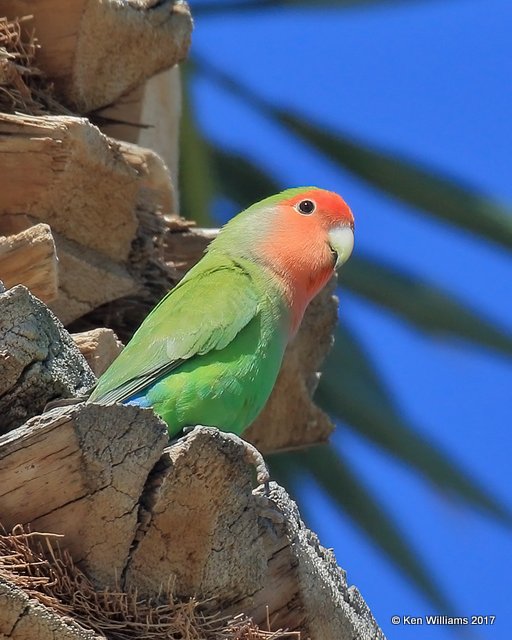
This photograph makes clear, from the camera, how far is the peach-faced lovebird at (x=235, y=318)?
5066mm

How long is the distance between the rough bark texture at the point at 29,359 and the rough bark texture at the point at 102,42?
198cm

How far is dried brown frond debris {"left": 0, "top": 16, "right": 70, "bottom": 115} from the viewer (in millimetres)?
5609

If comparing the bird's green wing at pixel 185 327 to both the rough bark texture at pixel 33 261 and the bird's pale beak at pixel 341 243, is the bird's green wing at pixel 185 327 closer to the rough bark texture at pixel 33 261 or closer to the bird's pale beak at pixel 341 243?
the rough bark texture at pixel 33 261

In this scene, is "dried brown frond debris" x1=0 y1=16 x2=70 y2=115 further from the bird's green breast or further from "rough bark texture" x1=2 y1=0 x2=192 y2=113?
the bird's green breast

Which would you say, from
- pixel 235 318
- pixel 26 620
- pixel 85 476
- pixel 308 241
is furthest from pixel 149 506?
pixel 308 241

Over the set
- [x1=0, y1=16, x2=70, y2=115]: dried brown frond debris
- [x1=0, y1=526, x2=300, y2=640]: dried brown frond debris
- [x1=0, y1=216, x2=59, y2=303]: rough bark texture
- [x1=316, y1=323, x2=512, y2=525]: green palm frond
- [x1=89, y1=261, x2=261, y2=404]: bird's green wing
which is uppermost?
[x1=0, y1=16, x2=70, y2=115]: dried brown frond debris

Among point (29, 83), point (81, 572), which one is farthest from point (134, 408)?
point (29, 83)

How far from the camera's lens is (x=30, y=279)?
16.6 feet

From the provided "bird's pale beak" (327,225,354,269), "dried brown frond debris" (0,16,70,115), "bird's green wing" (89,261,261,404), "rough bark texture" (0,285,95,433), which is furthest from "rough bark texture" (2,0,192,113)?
"rough bark texture" (0,285,95,433)

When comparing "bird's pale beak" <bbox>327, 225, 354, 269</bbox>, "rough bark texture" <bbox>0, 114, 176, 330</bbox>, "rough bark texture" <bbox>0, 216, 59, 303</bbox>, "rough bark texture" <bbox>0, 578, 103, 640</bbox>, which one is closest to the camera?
"rough bark texture" <bbox>0, 578, 103, 640</bbox>

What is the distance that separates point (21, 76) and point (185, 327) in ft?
5.00

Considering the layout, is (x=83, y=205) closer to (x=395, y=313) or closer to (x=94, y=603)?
(x=94, y=603)

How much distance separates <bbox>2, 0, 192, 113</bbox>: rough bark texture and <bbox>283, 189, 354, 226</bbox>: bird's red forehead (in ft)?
3.29

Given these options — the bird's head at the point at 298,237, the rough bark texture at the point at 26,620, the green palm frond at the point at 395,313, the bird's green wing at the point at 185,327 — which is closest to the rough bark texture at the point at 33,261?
the bird's green wing at the point at 185,327
